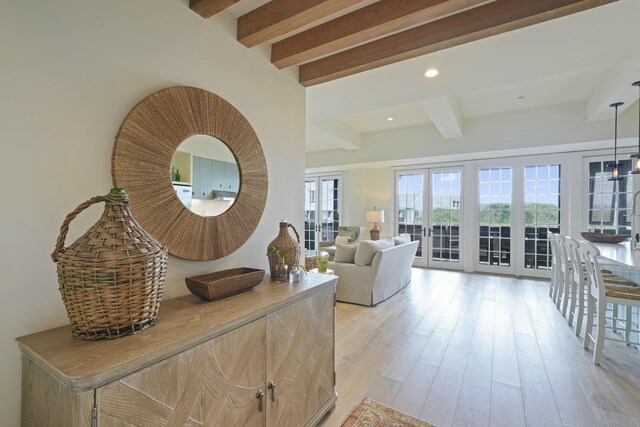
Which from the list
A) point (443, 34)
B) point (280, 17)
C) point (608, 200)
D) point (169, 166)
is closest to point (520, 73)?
point (443, 34)

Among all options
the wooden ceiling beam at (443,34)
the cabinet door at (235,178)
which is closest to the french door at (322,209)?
the wooden ceiling beam at (443,34)

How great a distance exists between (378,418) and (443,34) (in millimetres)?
2420

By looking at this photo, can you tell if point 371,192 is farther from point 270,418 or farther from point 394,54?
point 270,418

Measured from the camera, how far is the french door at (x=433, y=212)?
6.57 meters

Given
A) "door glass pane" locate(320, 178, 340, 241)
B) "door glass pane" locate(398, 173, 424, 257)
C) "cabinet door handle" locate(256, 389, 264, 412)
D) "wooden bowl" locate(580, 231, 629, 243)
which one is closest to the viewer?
"cabinet door handle" locate(256, 389, 264, 412)

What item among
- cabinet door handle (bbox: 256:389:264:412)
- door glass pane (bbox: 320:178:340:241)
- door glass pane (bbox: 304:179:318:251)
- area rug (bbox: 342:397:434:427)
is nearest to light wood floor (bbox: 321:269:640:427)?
area rug (bbox: 342:397:434:427)

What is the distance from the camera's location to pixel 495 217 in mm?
6188

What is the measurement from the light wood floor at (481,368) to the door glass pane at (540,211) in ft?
7.41

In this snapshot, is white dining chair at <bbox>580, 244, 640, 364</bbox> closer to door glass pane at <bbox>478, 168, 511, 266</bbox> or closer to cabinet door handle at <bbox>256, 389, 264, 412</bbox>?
cabinet door handle at <bbox>256, 389, 264, 412</bbox>

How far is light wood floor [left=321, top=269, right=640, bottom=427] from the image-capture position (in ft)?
6.20

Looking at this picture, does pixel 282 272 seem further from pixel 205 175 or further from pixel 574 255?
pixel 574 255

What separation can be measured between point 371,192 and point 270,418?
6545mm

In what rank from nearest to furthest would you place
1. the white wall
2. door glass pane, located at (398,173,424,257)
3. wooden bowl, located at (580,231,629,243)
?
the white wall, wooden bowl, located at (580,231,629,243), door glass pane, located at (398,173,424,257)

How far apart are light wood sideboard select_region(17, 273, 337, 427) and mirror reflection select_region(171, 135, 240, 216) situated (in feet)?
1.66
